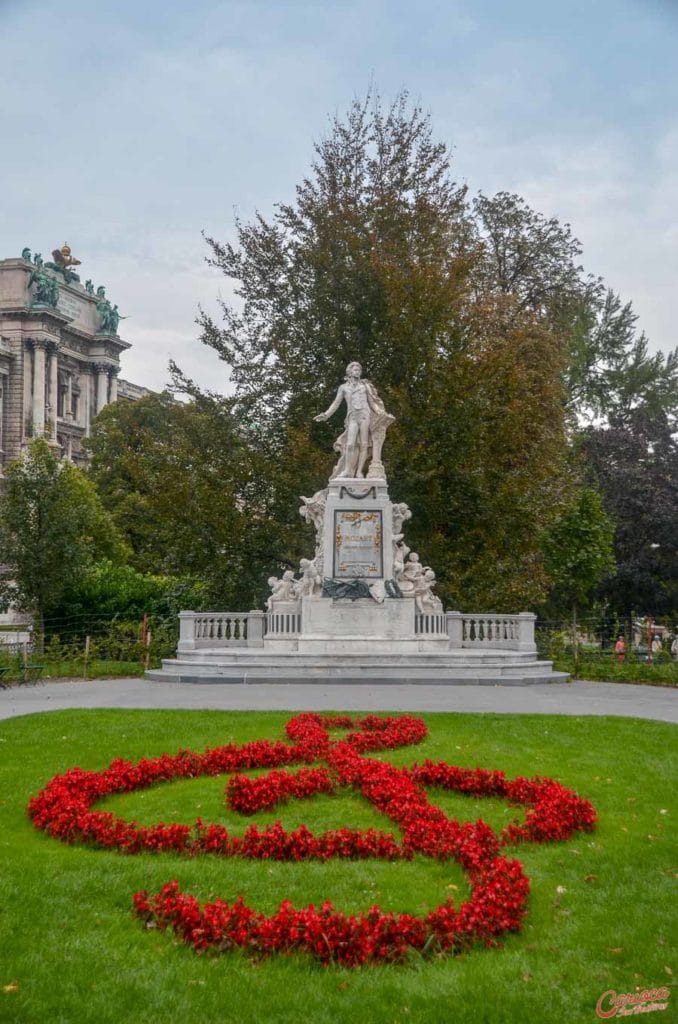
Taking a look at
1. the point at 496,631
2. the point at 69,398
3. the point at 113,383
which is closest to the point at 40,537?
the point at 496,631

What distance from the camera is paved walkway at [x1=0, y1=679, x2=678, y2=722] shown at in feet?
44.2

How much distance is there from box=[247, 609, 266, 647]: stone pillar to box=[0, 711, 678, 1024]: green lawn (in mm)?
11235

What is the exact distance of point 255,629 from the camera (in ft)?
65.9

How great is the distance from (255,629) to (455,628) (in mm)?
4140

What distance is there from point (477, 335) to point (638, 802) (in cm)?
2370

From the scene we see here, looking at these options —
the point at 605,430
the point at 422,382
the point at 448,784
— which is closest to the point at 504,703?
the point at 448,784

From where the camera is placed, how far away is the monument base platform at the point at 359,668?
17656 millimetres

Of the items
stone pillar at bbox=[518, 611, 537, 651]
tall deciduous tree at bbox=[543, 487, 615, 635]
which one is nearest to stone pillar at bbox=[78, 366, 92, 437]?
tall deciduous tree at bbox=[543, 487, 615, 635]

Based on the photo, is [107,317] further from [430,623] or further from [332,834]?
[332,834]

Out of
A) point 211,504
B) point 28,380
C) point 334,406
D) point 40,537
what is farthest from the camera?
point 28,380

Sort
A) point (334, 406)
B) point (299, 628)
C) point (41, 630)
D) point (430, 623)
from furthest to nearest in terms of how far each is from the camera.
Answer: point (41, 630)
point (334, 406)
point (299, 628)
point (430, 623)

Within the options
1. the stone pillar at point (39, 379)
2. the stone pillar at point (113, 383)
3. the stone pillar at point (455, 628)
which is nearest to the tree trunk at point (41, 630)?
the stone pillar at point (455, 628)

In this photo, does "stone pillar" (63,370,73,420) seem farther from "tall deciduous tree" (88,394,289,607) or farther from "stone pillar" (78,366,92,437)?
"tall deciduous tree" (88,394,289,607)

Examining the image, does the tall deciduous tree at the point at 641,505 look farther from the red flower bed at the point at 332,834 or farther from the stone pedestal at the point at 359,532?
the red flower bed at the point at 332,834
